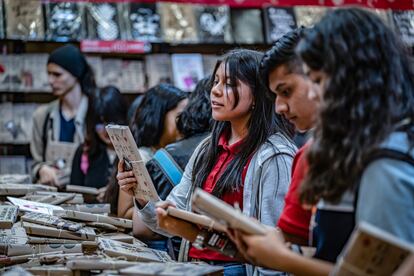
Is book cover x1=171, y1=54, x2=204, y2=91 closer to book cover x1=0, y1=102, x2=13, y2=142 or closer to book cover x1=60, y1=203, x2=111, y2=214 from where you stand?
book cover x1=0, y1=102, x2=13, y2=142

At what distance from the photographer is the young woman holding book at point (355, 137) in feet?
4.97

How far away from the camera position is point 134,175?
268cm

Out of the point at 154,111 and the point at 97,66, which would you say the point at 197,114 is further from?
the point at 97,66

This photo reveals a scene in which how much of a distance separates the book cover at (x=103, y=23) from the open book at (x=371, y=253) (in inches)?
164

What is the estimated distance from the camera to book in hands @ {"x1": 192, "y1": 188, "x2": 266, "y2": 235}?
1.67 meters

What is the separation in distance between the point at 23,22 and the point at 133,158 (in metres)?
3.16

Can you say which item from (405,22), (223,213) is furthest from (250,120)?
(405,22)

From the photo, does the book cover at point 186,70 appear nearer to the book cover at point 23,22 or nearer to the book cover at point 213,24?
the book cover at point 213,24

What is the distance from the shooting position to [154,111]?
366cm

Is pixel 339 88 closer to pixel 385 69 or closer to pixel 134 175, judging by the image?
pixel 385 69

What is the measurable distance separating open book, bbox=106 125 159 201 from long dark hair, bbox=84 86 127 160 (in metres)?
2.00

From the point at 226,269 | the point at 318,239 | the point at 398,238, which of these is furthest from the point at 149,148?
the point at 398,238

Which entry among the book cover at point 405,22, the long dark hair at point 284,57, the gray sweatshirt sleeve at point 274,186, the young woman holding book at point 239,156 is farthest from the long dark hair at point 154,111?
the book cover at point 405,22

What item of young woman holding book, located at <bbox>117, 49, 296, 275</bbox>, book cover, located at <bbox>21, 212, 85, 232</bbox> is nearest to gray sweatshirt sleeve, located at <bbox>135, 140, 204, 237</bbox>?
young woman holding book, located at <bbox>117, 49, 296, 275</bbox>
